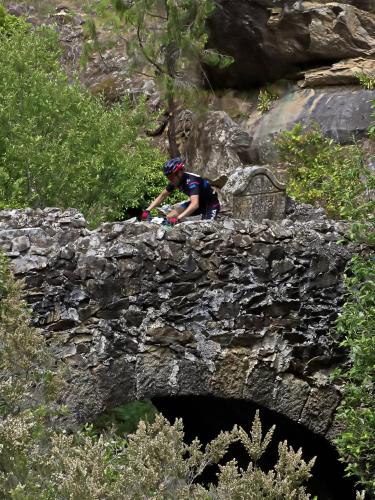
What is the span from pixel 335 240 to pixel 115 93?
1840 centimetres

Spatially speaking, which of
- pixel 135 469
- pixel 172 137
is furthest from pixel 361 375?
Answer: pixel 172 137

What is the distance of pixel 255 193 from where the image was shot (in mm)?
11367

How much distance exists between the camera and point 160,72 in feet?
74.7

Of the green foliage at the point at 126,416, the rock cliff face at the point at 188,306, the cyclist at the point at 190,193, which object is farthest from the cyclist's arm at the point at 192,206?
the green foliage at the point at 126,416

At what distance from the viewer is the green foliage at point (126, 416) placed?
1040cm

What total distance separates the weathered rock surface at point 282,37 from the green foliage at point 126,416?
46.8ft

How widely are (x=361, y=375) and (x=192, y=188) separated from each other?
314 centimetres

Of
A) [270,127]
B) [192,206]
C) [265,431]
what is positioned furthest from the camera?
[270,127]

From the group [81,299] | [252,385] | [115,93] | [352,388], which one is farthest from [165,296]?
[115,93]

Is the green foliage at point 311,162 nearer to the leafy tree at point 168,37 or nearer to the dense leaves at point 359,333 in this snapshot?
the leafy tree at point 168,37

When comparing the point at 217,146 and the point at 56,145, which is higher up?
the point at 56,145

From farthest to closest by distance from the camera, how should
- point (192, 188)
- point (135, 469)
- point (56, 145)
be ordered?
1. point (56, 145)
2. point (192, 188)
3. point (135, 469)

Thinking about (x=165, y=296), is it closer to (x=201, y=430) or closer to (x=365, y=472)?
(x=365, y=472)

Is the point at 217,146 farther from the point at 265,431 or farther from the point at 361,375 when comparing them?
the point at 361,375
